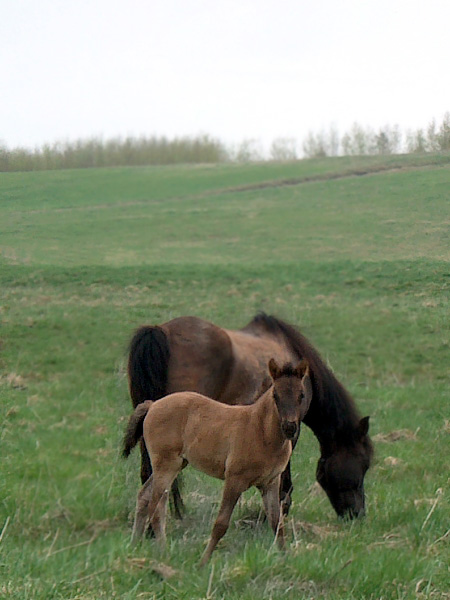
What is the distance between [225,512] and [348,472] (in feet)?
5.31

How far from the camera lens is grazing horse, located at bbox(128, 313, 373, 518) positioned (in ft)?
16.7

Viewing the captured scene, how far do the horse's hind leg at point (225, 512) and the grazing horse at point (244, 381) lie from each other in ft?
3.60

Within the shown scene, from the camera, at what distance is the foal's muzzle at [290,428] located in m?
3.52

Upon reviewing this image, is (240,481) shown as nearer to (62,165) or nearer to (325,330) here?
(62,165)

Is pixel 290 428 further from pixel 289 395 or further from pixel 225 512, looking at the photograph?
pixel 225 512

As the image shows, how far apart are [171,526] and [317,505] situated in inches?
55.3

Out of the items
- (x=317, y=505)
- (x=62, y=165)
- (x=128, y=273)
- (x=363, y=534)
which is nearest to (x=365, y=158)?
(x=128, y=273)

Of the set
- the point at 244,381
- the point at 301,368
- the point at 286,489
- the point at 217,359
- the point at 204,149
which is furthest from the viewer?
the point at 204,149

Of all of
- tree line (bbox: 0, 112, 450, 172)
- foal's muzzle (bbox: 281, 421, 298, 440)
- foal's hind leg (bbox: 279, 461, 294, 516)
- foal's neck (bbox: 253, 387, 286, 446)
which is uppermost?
tree line (bbox: 0, 112, 450, 172)

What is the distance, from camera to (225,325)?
28.7 ft

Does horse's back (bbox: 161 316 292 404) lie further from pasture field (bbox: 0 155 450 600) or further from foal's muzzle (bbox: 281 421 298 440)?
foal's muzzle (bbox: 281 421 298 440)

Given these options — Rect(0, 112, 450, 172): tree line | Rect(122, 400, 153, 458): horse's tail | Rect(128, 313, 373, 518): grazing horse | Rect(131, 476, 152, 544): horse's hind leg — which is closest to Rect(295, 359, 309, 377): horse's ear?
Rect(122, 400, 153, 458): horse's tail

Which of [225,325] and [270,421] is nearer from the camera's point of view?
[270,421]

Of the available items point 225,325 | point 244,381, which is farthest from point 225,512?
point 225,325
